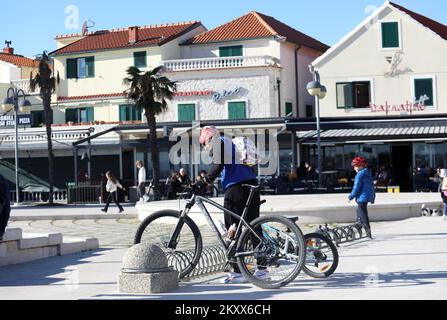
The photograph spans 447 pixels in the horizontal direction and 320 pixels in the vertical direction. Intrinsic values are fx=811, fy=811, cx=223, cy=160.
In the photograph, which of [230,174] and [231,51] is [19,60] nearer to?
[231,51]

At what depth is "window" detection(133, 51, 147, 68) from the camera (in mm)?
49688

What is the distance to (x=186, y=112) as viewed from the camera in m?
45.8

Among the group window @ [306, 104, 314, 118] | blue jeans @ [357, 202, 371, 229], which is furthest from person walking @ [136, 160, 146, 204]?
window @ [306, 104, 314, 118]

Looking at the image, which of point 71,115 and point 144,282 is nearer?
point 144,282

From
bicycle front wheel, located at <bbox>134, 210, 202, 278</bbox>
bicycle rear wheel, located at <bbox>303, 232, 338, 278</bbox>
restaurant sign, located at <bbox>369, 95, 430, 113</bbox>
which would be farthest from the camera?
restaurant sign, located at <bbox>369, 95, 430, 113</bbox>

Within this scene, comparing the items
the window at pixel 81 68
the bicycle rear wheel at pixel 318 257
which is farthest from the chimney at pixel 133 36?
the bicycle rear wheel at pixel 318 257

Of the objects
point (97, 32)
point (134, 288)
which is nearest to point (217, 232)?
point (134, 288)

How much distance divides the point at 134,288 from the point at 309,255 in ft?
6.74

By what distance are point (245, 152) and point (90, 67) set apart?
43216mm

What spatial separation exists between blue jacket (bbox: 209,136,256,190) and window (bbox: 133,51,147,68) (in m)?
41.0

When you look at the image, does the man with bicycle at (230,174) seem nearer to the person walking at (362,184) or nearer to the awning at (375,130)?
the person walking at (362,184)

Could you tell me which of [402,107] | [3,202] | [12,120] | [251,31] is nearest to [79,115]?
[12,120]

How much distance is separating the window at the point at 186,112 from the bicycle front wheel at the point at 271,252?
37.1 metres

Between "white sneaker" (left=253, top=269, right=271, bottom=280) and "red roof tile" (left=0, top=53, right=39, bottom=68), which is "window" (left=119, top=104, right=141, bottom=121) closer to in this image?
"red roof tile" (left=0, top=53, right=39, bottom=68)
